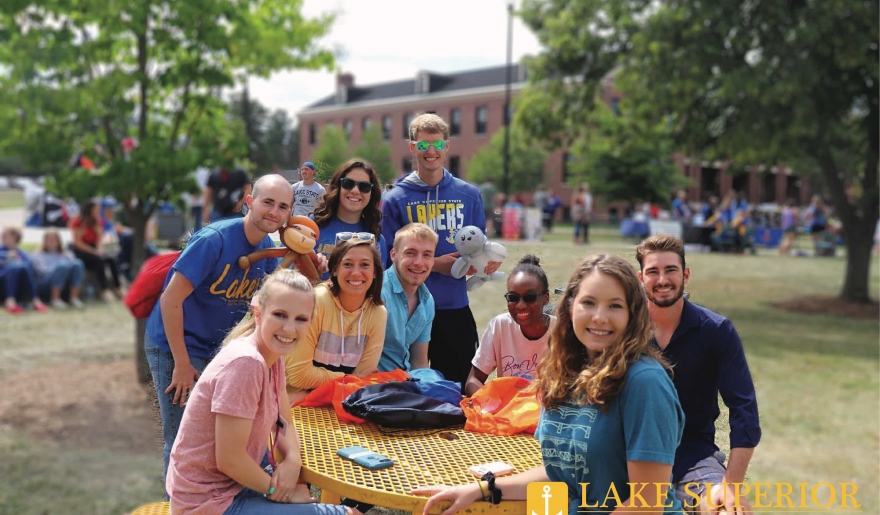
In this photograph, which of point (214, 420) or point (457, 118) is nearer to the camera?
point (214, 420)

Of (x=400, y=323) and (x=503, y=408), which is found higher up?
(x=400, y=323)

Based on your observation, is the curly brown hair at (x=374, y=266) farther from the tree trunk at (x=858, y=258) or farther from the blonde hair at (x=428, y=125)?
the tree trunk at (x=858, y=258)

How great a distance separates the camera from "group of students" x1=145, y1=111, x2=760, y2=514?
7.59 ft

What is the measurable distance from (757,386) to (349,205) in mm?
6942

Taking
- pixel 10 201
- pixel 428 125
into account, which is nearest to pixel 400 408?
pixel 428 125

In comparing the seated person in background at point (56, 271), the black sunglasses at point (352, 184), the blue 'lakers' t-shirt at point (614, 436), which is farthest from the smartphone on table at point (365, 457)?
the seated person in background at point (56, 271)

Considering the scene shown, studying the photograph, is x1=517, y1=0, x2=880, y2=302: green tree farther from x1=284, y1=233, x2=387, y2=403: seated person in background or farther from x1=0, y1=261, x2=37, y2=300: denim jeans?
x1=0, y1=261, x2=37, y2=300: denim jeans

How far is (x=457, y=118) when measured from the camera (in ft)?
22.7

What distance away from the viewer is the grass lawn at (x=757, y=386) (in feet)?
19.5

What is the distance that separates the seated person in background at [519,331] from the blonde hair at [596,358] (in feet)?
2.31

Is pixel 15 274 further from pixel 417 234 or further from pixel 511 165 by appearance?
pixel 511 165

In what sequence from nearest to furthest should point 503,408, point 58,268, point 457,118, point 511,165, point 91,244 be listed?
point 503,408
point 457,118
point 58,268
point 91,244
point 511,165

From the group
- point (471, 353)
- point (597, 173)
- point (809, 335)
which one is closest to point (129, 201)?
point (471, 353)

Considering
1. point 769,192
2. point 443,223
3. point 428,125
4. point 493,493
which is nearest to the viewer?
point 493,493
